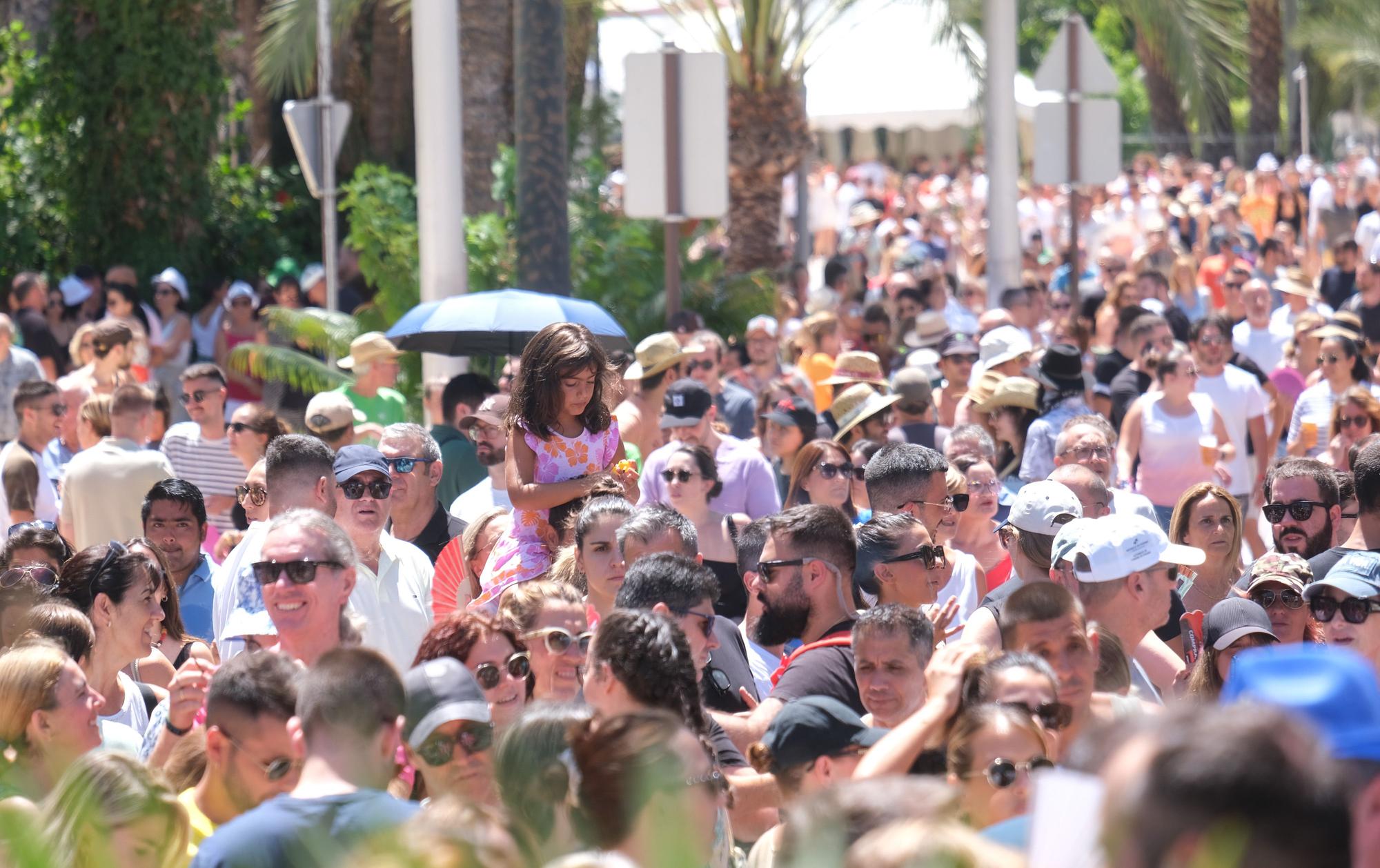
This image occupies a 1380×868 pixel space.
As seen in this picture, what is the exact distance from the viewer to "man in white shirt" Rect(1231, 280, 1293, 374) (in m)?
12.7

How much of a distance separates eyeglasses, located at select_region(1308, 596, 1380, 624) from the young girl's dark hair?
252cm

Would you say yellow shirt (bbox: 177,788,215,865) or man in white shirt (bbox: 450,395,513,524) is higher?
man in white shirt (bbox: 450,395,513,524)

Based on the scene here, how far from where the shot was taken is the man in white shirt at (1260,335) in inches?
499

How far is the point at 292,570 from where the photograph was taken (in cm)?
494

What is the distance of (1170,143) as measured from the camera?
3900 centimetres

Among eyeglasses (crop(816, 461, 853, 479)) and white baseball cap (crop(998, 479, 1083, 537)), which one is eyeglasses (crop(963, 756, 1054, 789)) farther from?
eyeglasses (crop(816, 461, 853, 479))

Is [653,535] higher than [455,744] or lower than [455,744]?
higher

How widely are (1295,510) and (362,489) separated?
344 centimetres

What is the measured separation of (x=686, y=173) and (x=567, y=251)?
2214 mm

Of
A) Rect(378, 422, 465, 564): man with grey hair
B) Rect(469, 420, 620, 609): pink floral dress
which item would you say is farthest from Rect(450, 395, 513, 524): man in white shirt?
Rect(469, 420, 620, 609): pink floral dress

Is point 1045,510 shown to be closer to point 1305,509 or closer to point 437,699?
point 1305,509

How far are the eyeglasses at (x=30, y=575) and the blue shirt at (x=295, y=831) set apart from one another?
2631mm

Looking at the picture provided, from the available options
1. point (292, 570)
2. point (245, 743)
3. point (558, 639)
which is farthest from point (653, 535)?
point (245, 743)

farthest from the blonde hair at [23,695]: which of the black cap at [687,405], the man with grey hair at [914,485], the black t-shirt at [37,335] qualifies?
the black t-shirt at [37,335]
